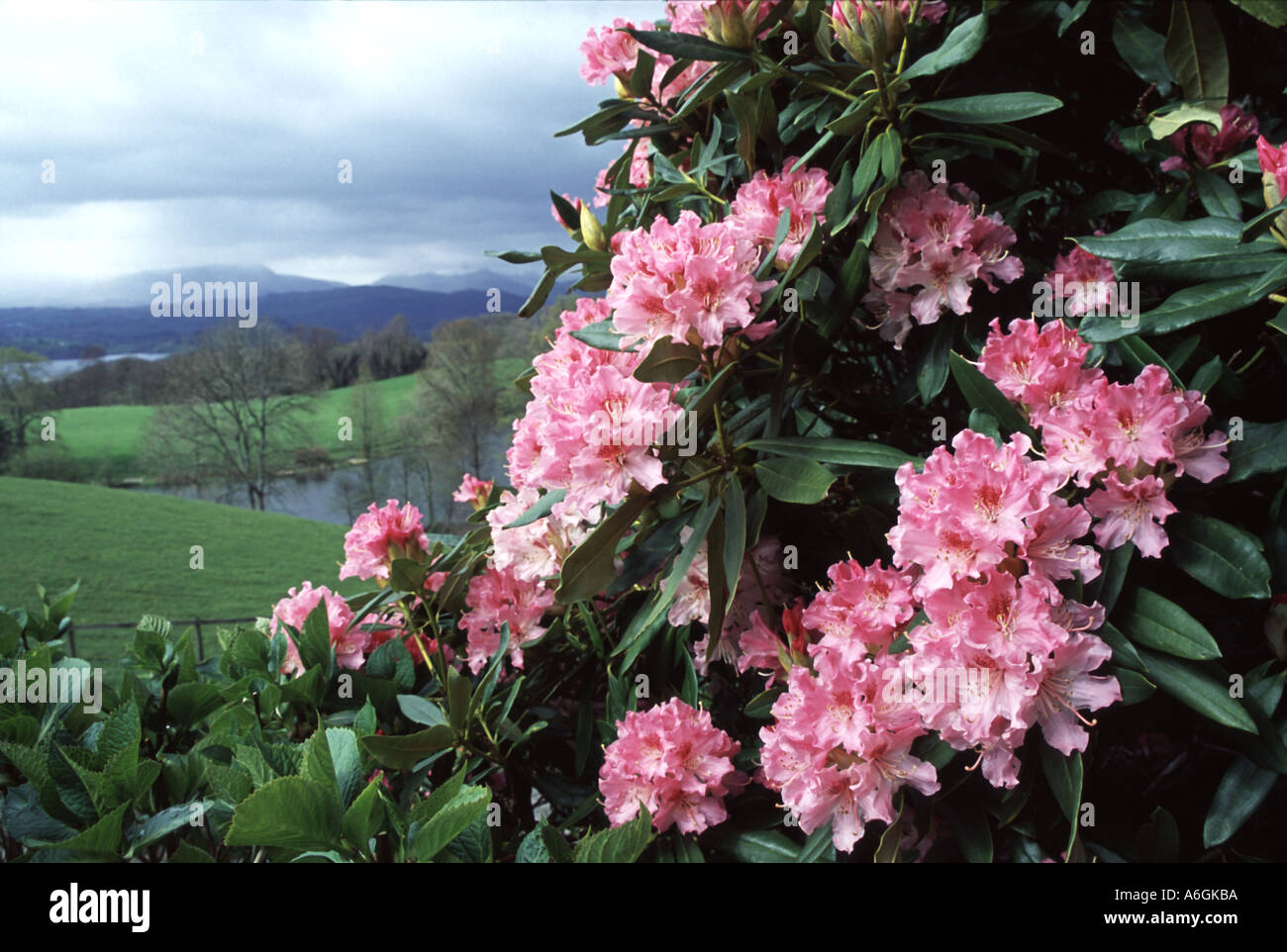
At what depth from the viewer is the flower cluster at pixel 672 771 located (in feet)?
2.97

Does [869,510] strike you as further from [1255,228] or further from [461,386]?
[461,386]

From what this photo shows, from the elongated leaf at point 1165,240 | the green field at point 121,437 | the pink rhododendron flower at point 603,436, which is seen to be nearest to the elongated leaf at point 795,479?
the pink rhododendron flower at point 603,436

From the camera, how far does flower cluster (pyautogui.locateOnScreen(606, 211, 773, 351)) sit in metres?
0.84

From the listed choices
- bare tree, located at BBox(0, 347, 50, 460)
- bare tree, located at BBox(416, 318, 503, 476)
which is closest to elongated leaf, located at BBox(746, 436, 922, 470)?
bare tree, located at BBox(416, 318, 503, 476)

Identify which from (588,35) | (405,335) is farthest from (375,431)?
A: (588,35)

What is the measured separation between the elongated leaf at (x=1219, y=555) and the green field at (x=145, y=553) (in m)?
8.82

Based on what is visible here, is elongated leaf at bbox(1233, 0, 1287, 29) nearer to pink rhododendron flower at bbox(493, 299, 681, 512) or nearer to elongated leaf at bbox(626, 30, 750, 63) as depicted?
elongated leaf at bbox(626, 30, 750, 63)

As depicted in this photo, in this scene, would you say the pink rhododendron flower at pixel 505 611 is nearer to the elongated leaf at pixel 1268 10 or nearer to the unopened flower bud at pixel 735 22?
the unopened flower bud at pixel 735 22

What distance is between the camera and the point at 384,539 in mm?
1289

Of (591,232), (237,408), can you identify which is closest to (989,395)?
(591,232)

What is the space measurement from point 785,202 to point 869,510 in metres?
0.36

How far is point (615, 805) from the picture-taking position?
3.07ft

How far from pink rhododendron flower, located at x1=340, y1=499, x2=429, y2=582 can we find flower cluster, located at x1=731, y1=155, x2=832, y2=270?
657mm
